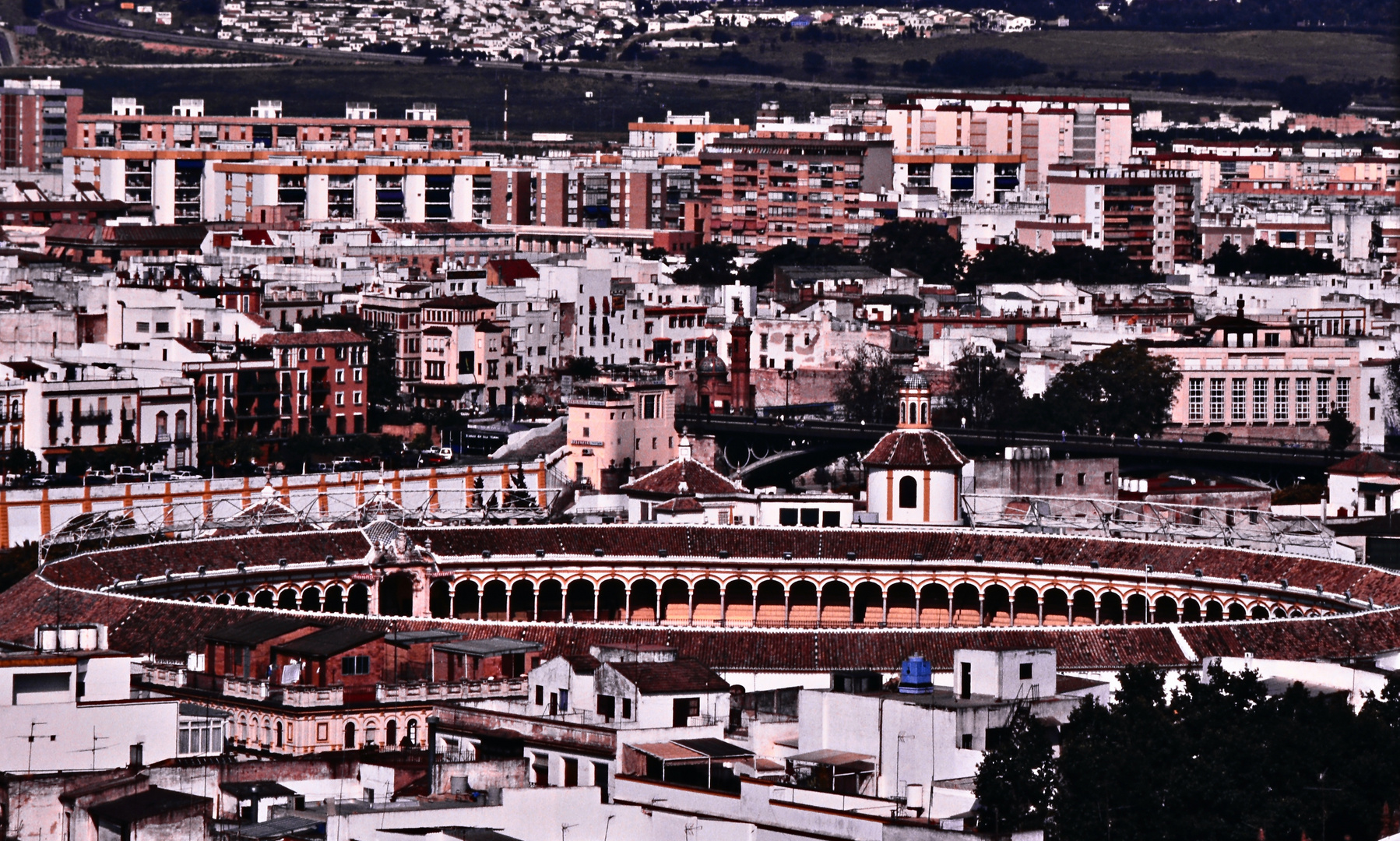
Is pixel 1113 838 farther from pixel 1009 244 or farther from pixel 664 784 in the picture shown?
pixel 1009 244

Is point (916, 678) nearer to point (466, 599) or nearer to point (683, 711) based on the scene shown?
point (683, 711)

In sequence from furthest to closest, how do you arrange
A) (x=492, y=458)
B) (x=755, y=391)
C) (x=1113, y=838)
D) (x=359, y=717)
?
(x=755, y=391)
(x=492, y=458)
(x=359, y=717)
(x=1113, y=838)

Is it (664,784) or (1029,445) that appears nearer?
(664,784)

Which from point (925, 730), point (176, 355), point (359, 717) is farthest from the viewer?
point (176, 355)

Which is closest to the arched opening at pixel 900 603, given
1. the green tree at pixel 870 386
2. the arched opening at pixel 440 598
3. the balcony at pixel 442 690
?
the arched opening at pixel 440 598

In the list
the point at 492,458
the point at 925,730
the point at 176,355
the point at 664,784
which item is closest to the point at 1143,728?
the point at 925,730

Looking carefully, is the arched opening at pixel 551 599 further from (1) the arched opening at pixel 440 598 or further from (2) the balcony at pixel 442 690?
(2) the balcony at pixel 442 690
